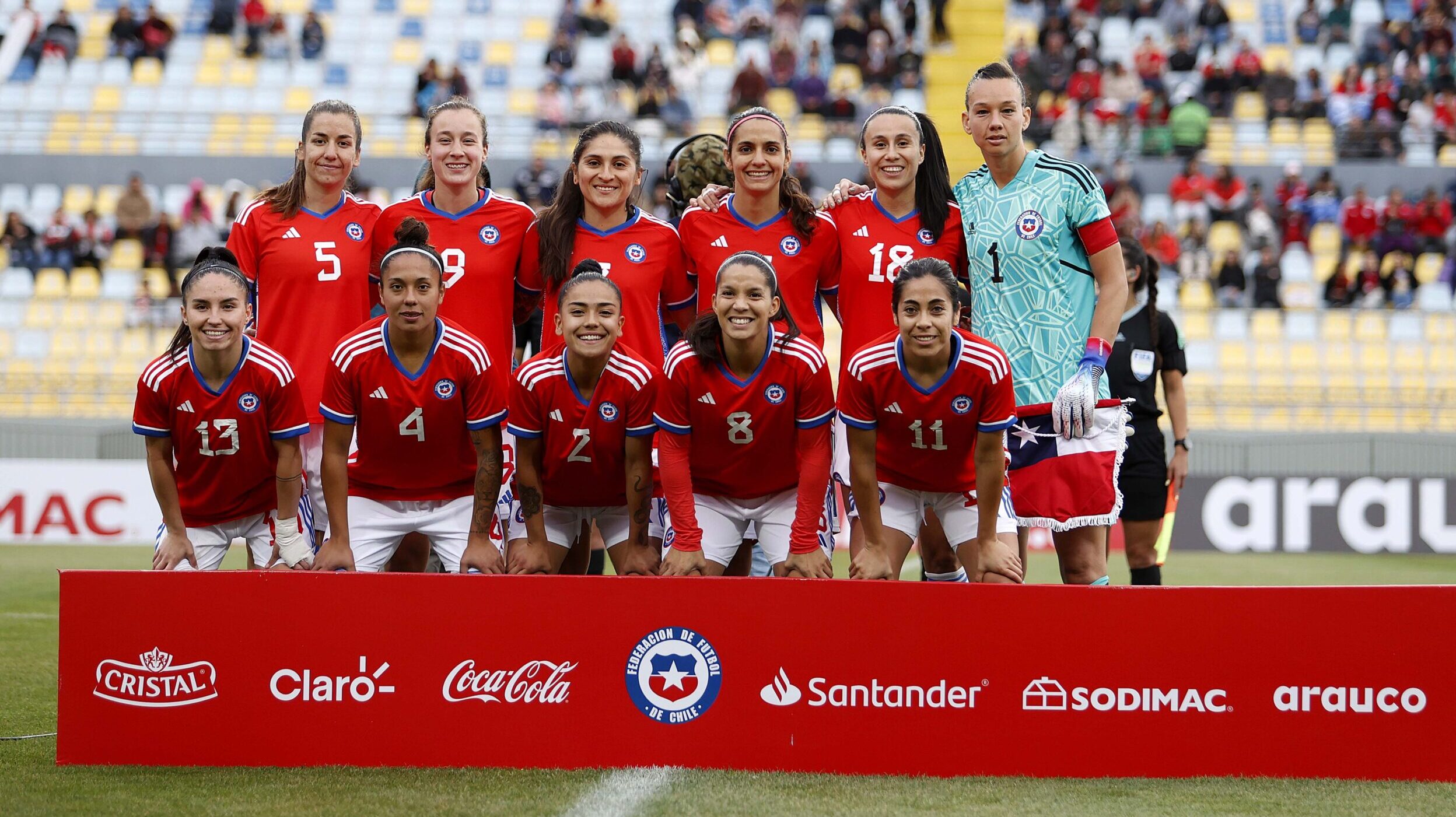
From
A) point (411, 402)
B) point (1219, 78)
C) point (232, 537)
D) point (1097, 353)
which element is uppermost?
point (1219, 78)

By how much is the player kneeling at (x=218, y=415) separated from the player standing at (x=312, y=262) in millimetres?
324

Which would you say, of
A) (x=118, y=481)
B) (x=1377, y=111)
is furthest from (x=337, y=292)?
(x=1377, y=111)

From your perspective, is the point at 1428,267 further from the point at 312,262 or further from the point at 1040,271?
the point at 312,262

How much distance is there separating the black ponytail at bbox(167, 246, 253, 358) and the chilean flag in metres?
2.67

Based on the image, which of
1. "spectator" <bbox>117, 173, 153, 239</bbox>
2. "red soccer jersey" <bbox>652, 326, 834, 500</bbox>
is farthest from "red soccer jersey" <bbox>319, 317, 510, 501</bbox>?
"spectator" <bbox>117, 173, 153, 239</bbox>

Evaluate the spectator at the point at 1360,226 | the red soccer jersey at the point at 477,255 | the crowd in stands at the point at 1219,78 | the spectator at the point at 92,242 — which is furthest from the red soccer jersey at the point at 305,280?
the spectator at the point at 1360,226

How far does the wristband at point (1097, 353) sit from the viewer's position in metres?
4.77

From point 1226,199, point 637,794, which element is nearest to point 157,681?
point 637,794

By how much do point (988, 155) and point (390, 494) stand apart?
2.37 meters

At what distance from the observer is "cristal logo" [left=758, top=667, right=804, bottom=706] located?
14.4 feet

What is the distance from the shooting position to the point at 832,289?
214 inches

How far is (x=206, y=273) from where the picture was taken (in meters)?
4.98

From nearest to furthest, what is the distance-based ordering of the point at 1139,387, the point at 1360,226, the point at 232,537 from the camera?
the point at 232,537
the point at 1139,387
the point at 1360,226

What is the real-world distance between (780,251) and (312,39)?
1689 centimetres
